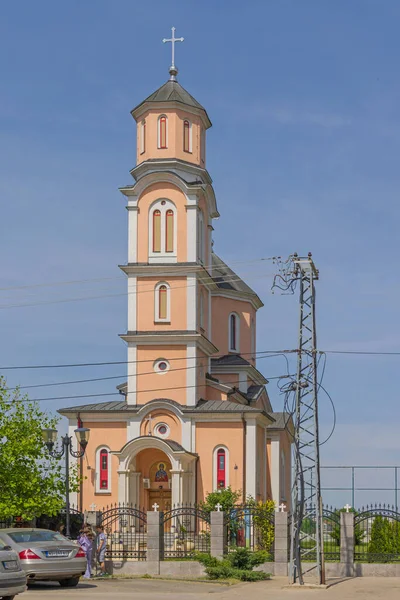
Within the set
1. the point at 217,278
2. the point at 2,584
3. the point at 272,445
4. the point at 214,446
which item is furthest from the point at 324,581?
the point at 217,278

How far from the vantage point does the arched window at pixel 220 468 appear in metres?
45.2

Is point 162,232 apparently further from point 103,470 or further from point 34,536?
point 34,536

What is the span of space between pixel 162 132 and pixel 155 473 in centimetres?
1531

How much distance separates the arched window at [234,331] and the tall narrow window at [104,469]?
38.6ft

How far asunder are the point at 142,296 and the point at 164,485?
8.35m

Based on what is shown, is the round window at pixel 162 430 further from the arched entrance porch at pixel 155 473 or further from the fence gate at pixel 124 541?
the fence gate at pixel 124 541

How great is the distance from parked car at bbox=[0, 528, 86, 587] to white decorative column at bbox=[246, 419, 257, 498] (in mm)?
22616

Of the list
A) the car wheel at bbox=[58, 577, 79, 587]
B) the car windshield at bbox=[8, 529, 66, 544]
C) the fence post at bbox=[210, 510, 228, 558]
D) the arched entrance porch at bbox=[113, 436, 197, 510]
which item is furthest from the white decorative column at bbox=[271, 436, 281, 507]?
the car windshield at bbox=[8, 529, 66, 544]

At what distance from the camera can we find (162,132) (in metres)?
47.7

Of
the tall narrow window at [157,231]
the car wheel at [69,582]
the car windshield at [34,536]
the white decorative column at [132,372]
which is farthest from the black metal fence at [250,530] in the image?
the tall narrow window at [157,231]

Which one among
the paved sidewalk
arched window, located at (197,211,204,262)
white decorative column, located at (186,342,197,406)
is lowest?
the paved sidewalk

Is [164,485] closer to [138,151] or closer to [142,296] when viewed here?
[142,296]

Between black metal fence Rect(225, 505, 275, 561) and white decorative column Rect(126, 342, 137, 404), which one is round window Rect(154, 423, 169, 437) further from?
black metal fence Rect(225, 505, 275, 561)

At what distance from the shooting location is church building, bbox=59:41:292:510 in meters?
45.3
